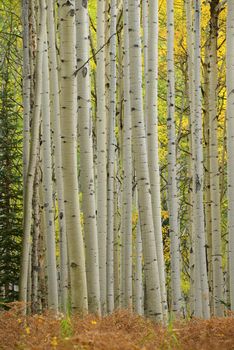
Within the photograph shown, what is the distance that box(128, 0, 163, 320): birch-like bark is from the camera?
24.0 feet

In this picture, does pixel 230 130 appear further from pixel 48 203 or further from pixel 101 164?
pixel 48 203

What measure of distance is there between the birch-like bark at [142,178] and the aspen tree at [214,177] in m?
3.29

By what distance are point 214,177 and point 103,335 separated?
7236 mm

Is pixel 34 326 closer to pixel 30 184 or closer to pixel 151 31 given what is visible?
pixel 30 184

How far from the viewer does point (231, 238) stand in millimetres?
8195

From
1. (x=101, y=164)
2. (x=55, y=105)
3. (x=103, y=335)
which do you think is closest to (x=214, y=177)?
(x=101, y=164)

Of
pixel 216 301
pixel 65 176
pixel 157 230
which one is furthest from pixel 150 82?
pixel 216 301

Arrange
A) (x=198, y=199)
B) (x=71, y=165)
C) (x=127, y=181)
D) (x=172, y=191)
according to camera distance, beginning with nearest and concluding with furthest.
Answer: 1. (x=71, y=165)
2. (x=198, y=199)
3. (x=127, y=181)
4. (x=172, y=191)

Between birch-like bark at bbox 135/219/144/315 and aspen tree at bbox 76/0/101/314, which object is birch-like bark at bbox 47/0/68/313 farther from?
aspen tree at bbox 76/0/101/314

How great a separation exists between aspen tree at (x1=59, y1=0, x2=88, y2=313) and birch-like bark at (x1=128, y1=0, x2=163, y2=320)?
875mm

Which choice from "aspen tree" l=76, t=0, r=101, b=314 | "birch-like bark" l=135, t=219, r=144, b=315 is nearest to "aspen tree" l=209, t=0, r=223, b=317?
"birch-like bark" l=135, t=219, r=144, b=315

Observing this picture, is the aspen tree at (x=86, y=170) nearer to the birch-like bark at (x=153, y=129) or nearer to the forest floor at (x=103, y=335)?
the forest floor at (x=103, y=335)

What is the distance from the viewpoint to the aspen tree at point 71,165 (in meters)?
6.70

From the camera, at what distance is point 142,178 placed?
7465 mm
